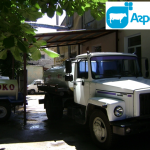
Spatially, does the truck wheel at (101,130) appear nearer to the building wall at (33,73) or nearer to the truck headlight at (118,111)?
the truck headlight at (118,111)

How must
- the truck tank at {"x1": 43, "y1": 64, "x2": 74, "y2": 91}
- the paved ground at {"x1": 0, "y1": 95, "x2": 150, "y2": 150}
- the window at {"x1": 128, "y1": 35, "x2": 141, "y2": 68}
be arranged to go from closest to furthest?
the paved ground at {"x1": 0, "y1": 95, "x2": 150, "y2": 150}
the truck tank at {"x1": 43, "y1": 64, "x2": 74, "y2": 91}
the window at {"x1": 128, "y1": 35, "x2": 141, "y2": 68}

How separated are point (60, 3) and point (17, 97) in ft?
19.6

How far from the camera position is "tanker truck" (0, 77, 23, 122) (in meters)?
8.19

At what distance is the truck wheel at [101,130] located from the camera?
4.49 metres

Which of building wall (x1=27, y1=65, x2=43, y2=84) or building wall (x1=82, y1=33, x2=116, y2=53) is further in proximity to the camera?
building wall (x1=27, y1=65, x2=43, y2=84)

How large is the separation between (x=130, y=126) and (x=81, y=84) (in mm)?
2146

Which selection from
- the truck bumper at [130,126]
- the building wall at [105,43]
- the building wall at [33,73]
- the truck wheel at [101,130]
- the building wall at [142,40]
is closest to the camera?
the truck bumper at [130,126]

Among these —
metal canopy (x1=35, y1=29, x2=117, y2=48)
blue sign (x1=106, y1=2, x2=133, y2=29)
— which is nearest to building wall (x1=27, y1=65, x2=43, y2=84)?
metal canopy (x1=35, y1=29, x2=117, y2=48)

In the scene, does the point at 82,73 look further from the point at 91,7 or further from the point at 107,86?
the point at 91,7

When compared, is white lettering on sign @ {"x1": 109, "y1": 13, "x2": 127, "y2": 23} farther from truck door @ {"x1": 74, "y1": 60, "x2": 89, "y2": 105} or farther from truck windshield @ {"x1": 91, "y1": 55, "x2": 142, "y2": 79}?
truck door @ {"x1": 74, "y1": 60, "x2": 89, "y2": 105}

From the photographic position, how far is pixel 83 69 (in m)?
5.94

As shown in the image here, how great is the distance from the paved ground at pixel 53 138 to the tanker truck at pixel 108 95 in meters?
0.51

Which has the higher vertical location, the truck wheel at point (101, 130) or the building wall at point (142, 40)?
the building wall at point (142, 40)

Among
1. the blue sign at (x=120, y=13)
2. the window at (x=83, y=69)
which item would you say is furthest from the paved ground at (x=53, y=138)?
the blue sign at (x=120, y=13)
